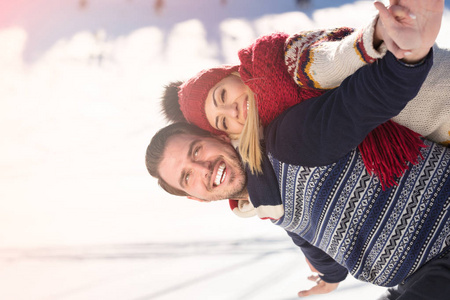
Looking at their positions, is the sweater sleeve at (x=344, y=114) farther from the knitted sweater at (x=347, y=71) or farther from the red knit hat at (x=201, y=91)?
the red knit hat at (x=201, y=91)

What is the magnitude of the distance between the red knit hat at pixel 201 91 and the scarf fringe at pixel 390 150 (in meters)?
0.43

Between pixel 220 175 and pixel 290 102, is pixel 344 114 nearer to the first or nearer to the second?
pixel 290 102

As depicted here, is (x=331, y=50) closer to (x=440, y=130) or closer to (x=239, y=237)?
(x=440, y=130)

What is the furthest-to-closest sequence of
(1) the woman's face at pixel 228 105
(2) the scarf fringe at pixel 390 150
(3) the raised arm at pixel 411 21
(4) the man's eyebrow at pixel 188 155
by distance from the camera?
(4) the man's eyebrow at pixel 188 155 < (1) the woman's face at pixel 228 105 < (2) the scarf fringe at pixel 390 150 < (3) the raised arm at pixel 411 21

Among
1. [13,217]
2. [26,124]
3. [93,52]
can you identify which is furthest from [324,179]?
[13,217]

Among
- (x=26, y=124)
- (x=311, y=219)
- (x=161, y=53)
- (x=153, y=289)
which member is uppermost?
(x=161, y=53)

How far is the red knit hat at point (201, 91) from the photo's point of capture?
1.02 m

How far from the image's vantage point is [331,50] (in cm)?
68

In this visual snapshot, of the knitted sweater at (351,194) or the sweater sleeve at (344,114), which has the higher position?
the sweater sleeve at (344,114)

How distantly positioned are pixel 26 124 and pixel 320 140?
4.42ft

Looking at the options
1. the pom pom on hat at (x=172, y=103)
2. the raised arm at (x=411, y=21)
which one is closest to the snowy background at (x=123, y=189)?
the pom pom on hat at (x=172, y=103)

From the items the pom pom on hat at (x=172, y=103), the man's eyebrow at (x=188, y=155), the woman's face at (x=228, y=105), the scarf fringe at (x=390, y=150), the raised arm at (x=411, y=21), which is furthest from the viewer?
the pom pom on hat at (x=172, y=103)

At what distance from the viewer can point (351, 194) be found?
82cm

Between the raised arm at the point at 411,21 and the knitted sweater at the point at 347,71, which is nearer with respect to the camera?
the raised arm at the point at 411,21
